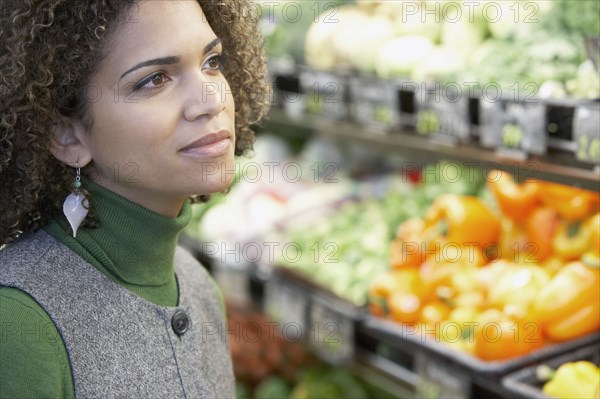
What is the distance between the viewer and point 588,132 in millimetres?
1532

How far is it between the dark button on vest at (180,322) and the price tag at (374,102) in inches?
33.6

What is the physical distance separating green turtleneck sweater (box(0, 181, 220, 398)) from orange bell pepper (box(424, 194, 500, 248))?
3.11ft

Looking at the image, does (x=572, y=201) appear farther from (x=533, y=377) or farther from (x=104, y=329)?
(x=104, y=329)

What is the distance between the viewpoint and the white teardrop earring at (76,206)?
139 cm

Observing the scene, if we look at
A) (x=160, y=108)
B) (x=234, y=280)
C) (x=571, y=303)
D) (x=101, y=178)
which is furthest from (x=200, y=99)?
Result: (x=234, y=280)

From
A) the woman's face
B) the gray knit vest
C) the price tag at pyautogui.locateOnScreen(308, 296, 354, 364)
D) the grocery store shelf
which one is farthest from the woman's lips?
the price tag at pyautogui.locateOnScreen(308, 296, 354, 364)

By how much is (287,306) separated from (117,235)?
1.01 m

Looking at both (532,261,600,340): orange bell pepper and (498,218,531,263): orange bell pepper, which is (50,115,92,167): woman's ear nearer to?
(532,261,600,340): orange bell pepper

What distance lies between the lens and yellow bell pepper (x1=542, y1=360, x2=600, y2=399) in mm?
1537

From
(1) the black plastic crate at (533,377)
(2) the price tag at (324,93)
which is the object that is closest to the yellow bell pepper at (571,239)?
(1) the black plastic crate at (533,377)

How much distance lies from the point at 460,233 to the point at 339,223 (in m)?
0.64

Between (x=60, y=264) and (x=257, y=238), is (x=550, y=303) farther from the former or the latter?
(x=257, y=238)

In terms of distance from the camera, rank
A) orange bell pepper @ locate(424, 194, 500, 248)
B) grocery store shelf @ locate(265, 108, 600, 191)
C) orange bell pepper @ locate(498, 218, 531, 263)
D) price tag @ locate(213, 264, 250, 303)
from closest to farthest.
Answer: grocery store shelf @ locate(265, 108, 600, 191), orange bell pepper @ locate(498, 218, 531, 263), orange bell pepper @ locate(424, 194, 500, 248), price tag @ locate(213, 264, 250, 303)

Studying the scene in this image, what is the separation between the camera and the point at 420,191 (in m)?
2.65
